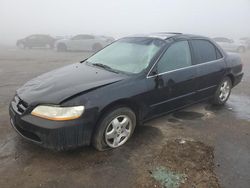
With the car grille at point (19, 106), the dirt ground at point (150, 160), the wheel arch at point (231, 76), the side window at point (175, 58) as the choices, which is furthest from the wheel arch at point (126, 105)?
the wheel arch at point (231, 76)

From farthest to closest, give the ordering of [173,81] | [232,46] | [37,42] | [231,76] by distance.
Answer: [37,42] → [232,46] → [231,76] → [173,81]

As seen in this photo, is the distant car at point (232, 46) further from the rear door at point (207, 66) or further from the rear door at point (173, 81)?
the rear door at point (173, 81)

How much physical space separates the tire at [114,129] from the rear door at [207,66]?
1678mm

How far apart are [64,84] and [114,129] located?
0.94 m

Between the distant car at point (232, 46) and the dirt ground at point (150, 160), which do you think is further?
the distant car at point (232, 46)

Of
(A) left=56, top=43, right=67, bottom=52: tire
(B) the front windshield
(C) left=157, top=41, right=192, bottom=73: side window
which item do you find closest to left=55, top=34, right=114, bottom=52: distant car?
(A) left=56, top=43, right=67, bottom=52: tire

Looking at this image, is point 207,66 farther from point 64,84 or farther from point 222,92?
point 64,84

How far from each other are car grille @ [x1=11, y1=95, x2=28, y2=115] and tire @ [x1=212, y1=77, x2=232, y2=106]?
149 inches

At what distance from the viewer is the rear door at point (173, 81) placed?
3820 mm

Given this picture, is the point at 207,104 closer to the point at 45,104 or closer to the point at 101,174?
the point at 101,174

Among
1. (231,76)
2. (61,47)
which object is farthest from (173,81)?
(61,47)

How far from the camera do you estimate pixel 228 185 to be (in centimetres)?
288

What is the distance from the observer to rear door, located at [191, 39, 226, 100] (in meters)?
4.57

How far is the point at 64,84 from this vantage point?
345 cm
